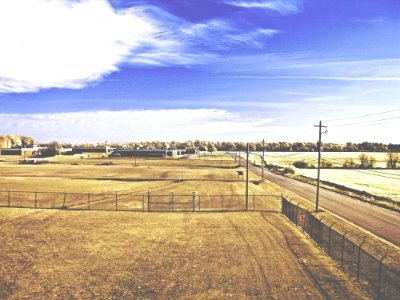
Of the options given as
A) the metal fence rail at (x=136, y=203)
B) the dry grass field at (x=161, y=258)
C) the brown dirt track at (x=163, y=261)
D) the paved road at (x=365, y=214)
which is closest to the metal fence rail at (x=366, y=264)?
the brown dirt track at (x=163, y=261)

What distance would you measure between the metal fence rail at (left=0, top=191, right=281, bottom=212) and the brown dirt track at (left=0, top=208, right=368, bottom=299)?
7.22m

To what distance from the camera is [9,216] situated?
36.8m

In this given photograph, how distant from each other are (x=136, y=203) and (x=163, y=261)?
2428 centimetres

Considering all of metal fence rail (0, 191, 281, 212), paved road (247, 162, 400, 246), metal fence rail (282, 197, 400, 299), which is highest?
metal fence rail (282, 197, 400, 299)

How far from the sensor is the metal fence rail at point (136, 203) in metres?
42.8

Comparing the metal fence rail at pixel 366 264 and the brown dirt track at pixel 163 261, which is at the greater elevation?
the metal fence rail at pixel 366 264

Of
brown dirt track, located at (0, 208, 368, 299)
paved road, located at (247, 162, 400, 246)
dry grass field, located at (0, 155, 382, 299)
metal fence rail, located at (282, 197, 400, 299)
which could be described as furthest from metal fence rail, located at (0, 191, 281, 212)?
metal fence rail, located at (282, 197, 400, 299)

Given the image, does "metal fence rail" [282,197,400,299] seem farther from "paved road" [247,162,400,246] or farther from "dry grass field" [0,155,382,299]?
"paved road" [247,162,400,246]

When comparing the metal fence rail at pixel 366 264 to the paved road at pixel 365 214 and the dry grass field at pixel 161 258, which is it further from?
the paved road at pixel 365 214

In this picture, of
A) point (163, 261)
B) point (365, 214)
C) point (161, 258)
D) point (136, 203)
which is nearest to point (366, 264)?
point (163, 261)

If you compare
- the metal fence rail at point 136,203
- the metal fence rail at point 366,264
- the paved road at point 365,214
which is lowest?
the metal fence rail at point 136,203

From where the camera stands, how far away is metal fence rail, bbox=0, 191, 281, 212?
42844 millimetres

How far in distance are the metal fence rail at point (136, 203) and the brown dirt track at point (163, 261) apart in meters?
7.22

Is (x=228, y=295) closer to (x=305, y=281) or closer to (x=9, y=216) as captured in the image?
(x=305, y=281)
